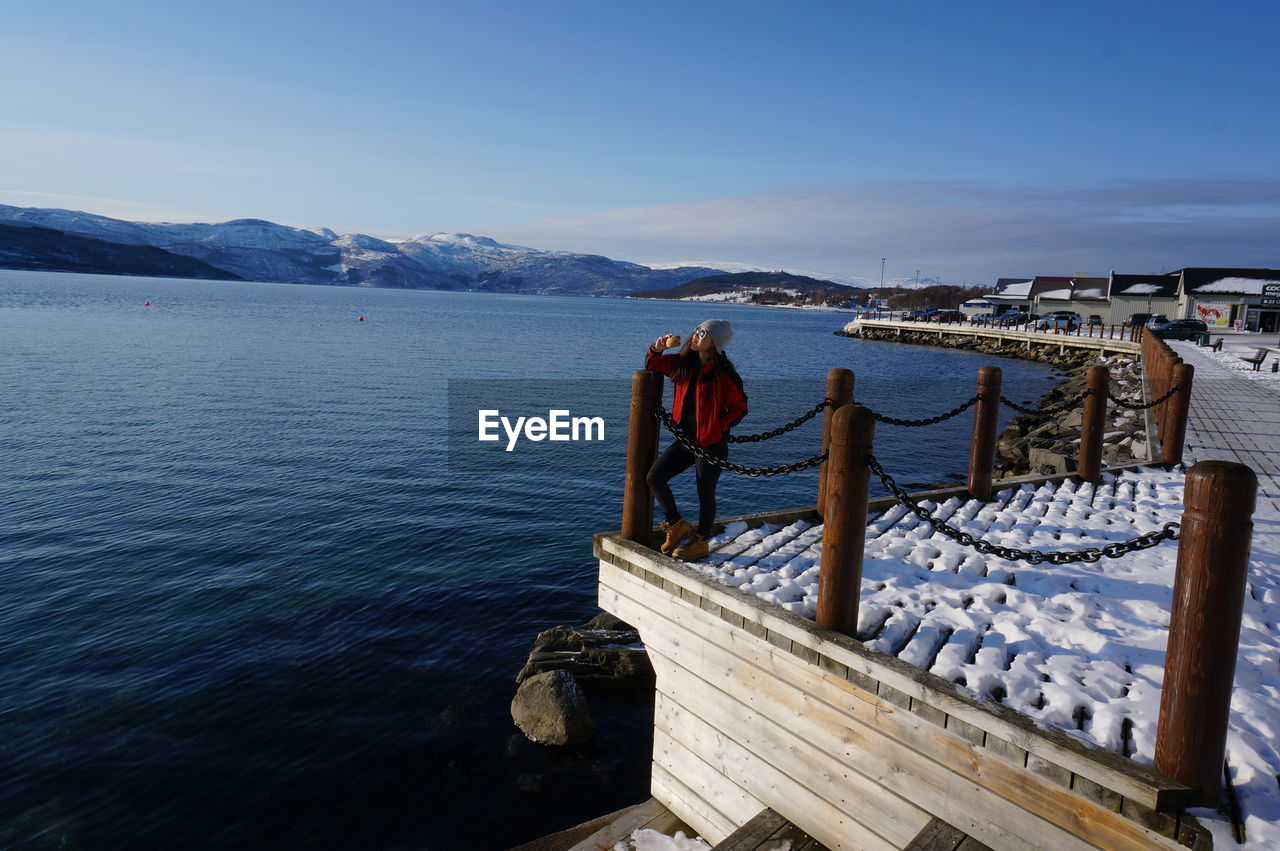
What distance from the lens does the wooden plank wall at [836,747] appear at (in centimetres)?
377

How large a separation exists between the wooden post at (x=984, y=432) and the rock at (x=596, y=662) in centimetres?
501

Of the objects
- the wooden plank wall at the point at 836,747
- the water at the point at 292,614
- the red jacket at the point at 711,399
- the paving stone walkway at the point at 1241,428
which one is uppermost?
the red jacket at the point at 711,399

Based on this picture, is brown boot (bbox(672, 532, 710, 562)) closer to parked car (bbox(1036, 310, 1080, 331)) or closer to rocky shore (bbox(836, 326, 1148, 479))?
rocky shore (bbox(836, 326, 1148, 479))

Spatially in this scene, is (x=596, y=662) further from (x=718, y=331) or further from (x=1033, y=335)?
(x=1033, y=335)

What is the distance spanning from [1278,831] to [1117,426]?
18.9 meters

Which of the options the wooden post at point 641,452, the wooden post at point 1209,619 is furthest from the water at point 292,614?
the wooden post at point 1209,619

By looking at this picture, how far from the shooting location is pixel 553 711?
9461mm

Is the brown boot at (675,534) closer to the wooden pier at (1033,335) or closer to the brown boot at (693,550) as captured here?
the brown boot at (693,550)

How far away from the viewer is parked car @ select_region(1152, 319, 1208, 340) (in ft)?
163

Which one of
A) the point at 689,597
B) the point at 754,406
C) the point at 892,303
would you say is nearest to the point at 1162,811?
the point at 689,597

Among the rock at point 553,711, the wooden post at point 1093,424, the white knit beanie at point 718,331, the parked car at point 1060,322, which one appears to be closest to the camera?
the white knit beanie at point 718,331

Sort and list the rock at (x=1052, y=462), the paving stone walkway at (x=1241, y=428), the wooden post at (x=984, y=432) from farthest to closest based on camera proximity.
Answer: the rock at (x=1052, y=462)
the paving stone walkway at (x=1241, y=428)
the wooden post at (x=984, y=432)

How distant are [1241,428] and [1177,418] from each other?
5.78m

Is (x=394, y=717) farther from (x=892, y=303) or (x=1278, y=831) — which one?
(x=892, y=303)
